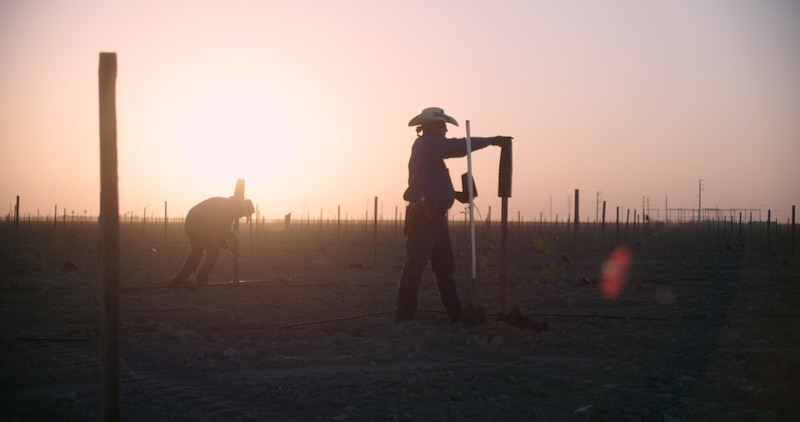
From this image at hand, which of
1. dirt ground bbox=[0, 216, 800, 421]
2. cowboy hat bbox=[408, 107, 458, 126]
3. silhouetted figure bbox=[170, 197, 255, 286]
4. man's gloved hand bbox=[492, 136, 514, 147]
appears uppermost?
cowboy hat bbox=[408, 107, 458, 126]

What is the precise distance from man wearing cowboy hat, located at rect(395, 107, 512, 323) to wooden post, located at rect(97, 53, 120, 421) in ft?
14.4

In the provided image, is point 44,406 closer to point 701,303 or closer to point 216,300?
point 216,300

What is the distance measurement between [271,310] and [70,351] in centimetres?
342

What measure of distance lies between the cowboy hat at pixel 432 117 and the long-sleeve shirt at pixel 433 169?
0.59ft

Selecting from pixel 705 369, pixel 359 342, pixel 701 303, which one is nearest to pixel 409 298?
pixel 359 342

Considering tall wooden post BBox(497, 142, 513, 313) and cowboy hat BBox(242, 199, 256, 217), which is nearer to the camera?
tall wooden post BBox(497, 142, 513, 313)

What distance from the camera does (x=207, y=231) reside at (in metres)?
12.2

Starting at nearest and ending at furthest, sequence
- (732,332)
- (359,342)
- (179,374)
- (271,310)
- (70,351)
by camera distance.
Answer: (179,374) < (70,351) < (359,342) < (732,332) < (271,310)

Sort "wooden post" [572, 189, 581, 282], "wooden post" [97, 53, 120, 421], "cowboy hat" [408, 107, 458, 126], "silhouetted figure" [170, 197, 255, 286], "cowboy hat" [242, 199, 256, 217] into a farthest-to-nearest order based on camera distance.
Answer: "wooden post" [572, 189, 581, 282] < "cowboy hat" [242, 199, 256, 217] < "silhouetted figure" [170, 197, 255, 286] < "cowboy hat" [408, 107, 458, 126] < "wooden post" [97, 53, 120, 421]

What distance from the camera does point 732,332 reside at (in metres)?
7.69

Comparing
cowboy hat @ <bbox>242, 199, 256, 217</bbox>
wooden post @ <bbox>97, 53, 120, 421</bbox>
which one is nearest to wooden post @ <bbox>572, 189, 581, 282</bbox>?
cowboy hat @ <bbox>242, 199, 256, 217</bbox>

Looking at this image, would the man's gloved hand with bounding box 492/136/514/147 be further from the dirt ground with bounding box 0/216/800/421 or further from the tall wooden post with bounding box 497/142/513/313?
the dirt ground with bounding box 0/216/800/421

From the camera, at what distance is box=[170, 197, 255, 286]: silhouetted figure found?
12.2 metres

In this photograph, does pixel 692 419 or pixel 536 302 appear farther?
pixel 536 302
